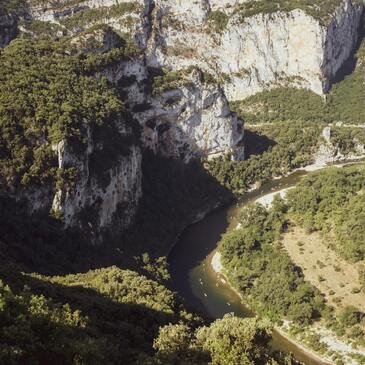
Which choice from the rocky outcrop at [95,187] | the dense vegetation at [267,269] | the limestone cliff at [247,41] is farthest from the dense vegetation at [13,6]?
the dense vegetation at [267,269]

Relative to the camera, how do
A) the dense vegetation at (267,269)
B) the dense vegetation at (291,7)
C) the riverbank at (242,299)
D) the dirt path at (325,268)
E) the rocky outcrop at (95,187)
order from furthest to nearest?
the dense vegetation at (291,7)
the dirt path at (325,268)
the rocky outcrop at (95,187)
the dense vegetation at (267,269)
the riverbank at (242,299)

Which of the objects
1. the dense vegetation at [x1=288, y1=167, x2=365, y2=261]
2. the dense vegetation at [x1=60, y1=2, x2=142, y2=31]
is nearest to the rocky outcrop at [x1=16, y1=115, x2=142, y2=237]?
the dense vegetation at [x1=288, y1=167, x2=365, y2=261]

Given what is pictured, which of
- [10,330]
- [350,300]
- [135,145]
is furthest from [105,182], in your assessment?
[10,330]

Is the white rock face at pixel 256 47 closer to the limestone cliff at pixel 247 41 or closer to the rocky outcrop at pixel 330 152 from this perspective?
the limestone cliff at pixel 247 41

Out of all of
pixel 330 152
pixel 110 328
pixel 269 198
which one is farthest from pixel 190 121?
pixel 110 328

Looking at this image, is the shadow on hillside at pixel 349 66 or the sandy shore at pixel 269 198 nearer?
the sandy shore at pixel 269 198

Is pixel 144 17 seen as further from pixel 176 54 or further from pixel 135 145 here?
pixel 135 145
